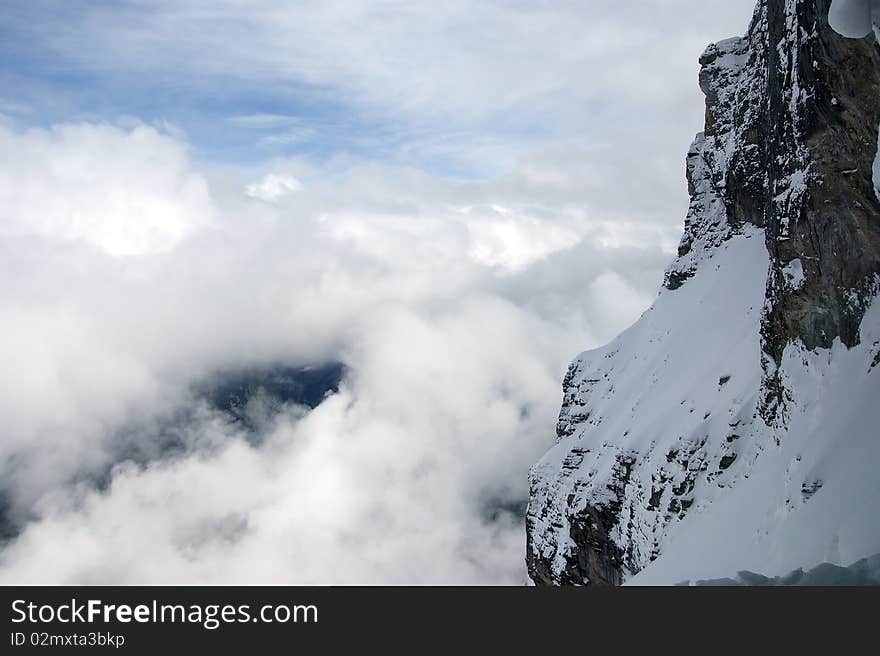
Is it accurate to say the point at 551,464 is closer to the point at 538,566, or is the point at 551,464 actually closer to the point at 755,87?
the point at 538,566

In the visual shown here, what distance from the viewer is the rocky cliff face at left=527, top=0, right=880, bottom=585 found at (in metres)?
18.3

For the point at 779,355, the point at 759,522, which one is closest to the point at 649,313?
the point at 779,355

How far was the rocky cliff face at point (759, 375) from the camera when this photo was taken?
1833 cm

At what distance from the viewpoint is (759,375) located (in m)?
32.0

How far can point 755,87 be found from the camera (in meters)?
36.8
